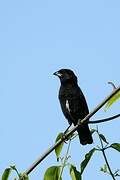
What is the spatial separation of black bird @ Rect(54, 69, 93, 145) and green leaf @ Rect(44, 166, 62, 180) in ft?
10.8

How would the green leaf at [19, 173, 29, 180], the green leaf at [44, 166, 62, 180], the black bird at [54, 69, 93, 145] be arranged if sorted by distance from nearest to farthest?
1. the green leaf at [19, 173, 29, 180]
2. the green leaf at [44, 166, 62, 180]
3. the black bird at [54, 69, 93, 145]

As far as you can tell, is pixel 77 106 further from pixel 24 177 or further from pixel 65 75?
pixel 24 177

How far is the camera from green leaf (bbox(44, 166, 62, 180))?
204 cm

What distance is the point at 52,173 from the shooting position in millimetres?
2080

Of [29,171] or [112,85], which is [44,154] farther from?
[112,85]

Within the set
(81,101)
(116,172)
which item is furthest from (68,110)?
(116,172)

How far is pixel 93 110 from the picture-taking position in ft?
6.21

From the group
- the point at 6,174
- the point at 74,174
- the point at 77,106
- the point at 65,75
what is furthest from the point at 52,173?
the point at 65,75

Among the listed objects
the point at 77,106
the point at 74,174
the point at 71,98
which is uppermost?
the point at 71,98

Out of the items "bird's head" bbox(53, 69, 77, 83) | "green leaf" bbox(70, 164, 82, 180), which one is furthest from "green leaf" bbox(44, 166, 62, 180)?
"bird's head" bbox(53, 69, 77, 83)

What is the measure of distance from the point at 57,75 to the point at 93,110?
3.85m

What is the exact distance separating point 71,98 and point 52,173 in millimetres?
3594

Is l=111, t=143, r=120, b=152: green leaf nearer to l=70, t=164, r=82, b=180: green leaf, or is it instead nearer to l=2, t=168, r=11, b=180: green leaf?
l=70, t=164, r=82, b=180: green leaf

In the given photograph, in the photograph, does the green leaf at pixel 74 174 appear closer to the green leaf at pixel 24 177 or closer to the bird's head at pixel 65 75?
the green leaf at pixel 24 177
